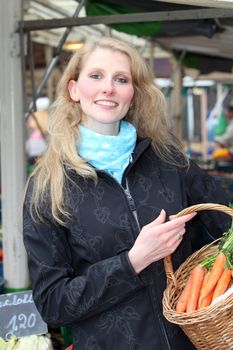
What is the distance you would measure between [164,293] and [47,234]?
1.35 ft

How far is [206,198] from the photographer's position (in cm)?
199

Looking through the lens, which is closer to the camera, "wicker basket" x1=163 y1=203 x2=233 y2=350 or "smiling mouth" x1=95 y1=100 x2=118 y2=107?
"wicker basket" x1=163 y1=203 x2=233 y2=350

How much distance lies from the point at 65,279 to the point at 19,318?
0.98 meters

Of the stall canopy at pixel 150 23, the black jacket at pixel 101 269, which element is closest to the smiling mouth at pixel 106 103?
the black jacket at pixel 101 269

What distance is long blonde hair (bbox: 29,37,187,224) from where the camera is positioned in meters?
1.77

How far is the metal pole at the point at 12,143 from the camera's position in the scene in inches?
116

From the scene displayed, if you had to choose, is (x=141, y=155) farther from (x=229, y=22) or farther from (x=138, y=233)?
(x=229, y=22)

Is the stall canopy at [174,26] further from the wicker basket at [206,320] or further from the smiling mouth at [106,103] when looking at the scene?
the wicker basket at [206,320]

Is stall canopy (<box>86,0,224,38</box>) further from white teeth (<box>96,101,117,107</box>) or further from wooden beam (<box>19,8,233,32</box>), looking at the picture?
white teeth (<box>96,101,117,107</box>)

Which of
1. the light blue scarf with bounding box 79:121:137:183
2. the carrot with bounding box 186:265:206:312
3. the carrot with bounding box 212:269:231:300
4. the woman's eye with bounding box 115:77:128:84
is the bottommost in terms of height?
the carrot with bounding box 186:265:206:312

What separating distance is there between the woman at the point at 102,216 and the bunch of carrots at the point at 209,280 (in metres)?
0.08

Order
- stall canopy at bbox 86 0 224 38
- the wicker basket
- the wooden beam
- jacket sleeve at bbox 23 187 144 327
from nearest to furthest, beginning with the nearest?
the wicker basket → jacket sleeve at bbox 23 187 144 327 → the wooden beam → stall canopy at bbox 86 0 224 38

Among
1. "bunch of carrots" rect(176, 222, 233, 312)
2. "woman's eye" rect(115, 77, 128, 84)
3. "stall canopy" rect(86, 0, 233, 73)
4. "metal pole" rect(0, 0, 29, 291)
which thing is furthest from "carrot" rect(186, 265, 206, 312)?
"metal pole" rect(0, 0, 29, 291)

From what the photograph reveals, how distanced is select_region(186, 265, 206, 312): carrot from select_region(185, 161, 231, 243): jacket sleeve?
10.5 inches
